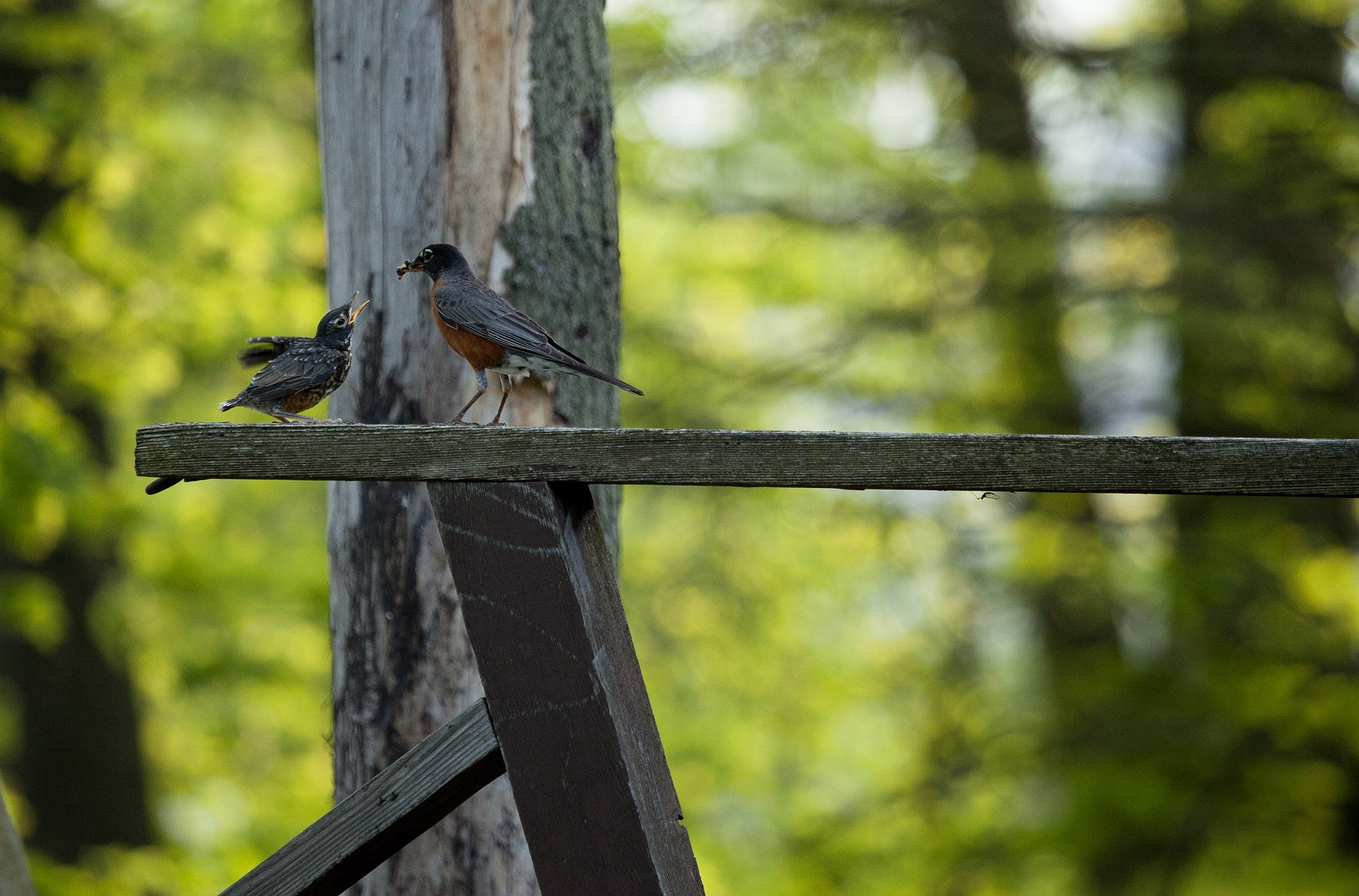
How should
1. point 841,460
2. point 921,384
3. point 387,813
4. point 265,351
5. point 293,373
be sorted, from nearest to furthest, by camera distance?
point 841,460 → point 387,813 → point 293,373 → point 265,351 → point 921,384

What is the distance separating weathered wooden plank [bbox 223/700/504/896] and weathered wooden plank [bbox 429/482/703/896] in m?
0.05

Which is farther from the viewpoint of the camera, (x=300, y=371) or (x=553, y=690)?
(x=300, y=371)

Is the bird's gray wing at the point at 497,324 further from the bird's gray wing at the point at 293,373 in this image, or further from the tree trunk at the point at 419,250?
the tree trunk at the point at 419,250

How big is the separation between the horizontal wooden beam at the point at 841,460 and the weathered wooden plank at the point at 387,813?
1.13 ft

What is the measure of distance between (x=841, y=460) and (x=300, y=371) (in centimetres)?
93

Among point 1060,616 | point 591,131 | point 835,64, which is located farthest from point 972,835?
point 591,131

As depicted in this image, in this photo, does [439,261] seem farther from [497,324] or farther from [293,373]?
[293,373]

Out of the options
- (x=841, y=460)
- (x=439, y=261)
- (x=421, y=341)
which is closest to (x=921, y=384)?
(x=421, y=341)

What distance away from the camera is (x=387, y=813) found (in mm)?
1508

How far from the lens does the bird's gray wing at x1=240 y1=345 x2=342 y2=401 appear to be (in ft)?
5.69

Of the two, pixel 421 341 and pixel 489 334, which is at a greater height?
pixel 421 341

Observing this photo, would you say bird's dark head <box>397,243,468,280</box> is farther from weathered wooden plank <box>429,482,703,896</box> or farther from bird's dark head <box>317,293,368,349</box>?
weathered wooden plank <box>429,482,703,896</box>

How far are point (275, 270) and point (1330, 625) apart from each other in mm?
6296

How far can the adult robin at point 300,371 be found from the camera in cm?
173
